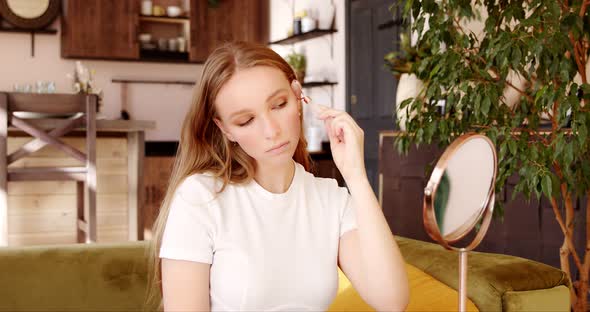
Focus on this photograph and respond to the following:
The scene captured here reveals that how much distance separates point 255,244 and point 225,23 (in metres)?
5.63

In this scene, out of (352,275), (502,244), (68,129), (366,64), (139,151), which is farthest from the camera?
(366,64)

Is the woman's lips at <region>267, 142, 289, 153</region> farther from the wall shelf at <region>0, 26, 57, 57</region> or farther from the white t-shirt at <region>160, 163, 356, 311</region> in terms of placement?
the wall shelf at <region>0, 26, 57, 57</region>

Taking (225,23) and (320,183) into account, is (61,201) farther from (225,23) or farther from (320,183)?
(225,23)

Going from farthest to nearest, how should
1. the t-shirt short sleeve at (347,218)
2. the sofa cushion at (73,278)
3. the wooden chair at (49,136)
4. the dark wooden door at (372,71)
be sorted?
1. the dark wooden door at (372,71)
2. the wooden chair at (49,136)
3. the sofa cushion at (73,278)
4. the t-shirt short sleeve at (347,218)

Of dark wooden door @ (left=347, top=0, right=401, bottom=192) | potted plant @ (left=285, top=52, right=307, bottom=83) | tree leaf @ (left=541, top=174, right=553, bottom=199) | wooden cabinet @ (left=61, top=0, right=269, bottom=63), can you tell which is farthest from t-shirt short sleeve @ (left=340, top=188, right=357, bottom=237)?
wooden cabinet @ (left=61, top=0, right=269, bottom=63)

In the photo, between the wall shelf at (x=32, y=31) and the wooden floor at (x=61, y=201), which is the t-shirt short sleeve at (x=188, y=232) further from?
the wall shelf at (x=32, y=31)

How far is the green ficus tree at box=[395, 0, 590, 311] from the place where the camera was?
5.95 feet

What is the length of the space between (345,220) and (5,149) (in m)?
2.64

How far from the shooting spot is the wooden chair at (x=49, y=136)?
11.0ft

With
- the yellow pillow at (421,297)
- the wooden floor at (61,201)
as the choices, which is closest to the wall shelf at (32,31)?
the wooden floor at (61,201)

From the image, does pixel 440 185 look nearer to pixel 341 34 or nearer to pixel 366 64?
pixel 366 64

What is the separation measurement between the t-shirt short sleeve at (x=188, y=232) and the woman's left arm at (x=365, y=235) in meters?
0.26

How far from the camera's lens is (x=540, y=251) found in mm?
2992

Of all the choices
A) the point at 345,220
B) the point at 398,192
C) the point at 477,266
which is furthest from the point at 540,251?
the point at 345,220
